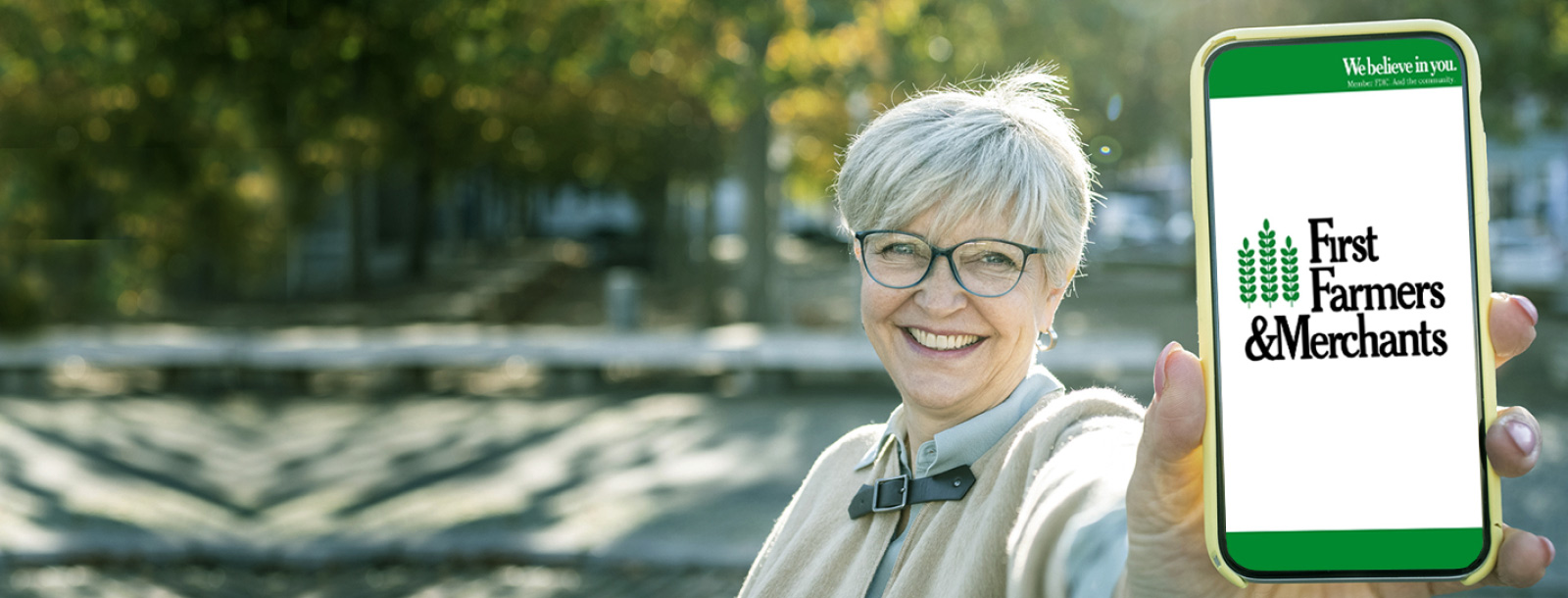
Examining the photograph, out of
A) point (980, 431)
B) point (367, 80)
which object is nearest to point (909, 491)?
point (980, 431)

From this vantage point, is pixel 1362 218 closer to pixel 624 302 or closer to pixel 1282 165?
pixel 1282 165

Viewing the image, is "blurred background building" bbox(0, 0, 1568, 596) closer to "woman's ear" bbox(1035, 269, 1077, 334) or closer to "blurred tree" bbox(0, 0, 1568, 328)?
"blurred tree" bbox(0, 0, 1568, 328)

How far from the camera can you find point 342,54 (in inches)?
415

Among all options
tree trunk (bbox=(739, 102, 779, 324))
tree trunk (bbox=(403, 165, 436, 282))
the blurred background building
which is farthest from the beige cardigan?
tree trunk (bbox=(403, 165, 436, 282))

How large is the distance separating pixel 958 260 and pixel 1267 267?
2.63ft

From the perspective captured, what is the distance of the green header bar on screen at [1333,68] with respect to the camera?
1.38 meters

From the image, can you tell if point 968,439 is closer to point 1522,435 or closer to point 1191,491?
point 1191,491

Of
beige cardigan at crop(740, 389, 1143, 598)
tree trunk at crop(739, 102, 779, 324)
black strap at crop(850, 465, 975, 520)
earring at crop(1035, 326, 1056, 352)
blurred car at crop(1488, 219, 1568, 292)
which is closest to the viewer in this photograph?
beige cardigan at crop(740, 389, 1143, 598)

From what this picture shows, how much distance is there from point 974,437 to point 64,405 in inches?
470

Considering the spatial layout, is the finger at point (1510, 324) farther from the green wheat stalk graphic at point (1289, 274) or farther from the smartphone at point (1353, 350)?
the green wheat stalk graphic at point (1289, 274)

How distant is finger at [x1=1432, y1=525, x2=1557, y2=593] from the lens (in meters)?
1.31

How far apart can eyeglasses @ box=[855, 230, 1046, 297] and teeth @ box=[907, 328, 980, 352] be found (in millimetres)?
100

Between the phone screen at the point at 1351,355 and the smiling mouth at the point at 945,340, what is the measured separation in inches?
33.6

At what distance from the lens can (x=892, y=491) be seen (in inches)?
A: 82.7
